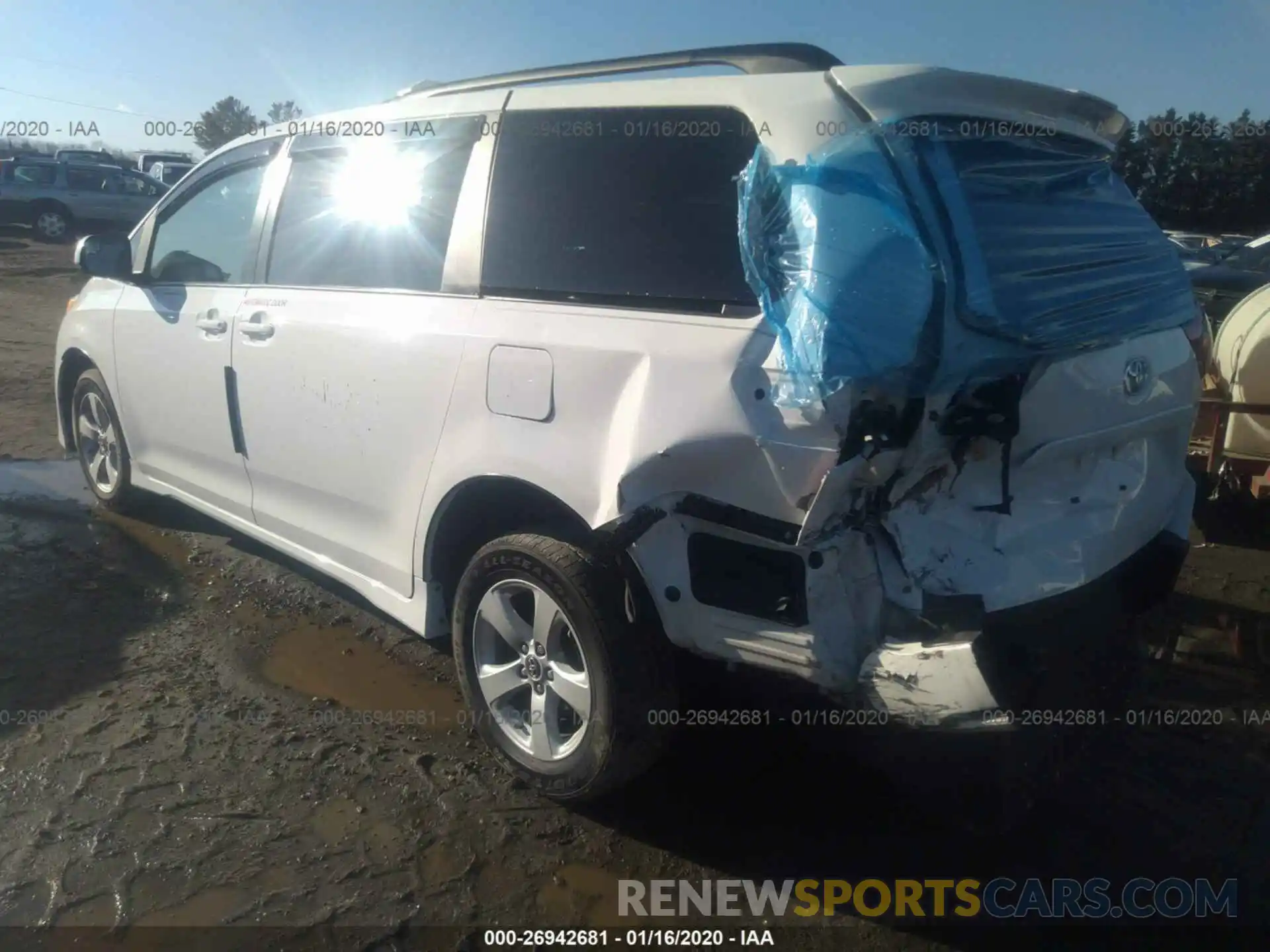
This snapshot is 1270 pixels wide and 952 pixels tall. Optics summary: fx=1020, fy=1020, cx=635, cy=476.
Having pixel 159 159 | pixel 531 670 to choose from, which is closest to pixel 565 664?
pixel 531 670

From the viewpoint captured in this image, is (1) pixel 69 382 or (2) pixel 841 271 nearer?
(2) pixel 841 271

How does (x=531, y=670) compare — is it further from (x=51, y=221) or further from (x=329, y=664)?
(x=51, y=221)

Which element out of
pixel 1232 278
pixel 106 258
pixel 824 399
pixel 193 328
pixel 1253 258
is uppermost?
pixel 106 258

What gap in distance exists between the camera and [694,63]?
9.25 feet

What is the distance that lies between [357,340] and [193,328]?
4.23 ft

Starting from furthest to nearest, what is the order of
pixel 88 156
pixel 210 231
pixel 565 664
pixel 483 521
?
pixel 88 156 → pixel 210 231 → pixel 483 521 → pixel 565 664

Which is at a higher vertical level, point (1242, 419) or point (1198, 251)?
point (1198, 251)

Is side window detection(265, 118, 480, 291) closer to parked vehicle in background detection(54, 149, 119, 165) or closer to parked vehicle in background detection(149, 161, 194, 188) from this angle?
parked vehicle in background detection(54, 149, 119, 165)

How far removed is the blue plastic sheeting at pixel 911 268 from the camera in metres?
2.15

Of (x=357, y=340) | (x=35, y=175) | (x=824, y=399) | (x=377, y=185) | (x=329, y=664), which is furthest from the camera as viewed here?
Answer: (x=35, y=175)

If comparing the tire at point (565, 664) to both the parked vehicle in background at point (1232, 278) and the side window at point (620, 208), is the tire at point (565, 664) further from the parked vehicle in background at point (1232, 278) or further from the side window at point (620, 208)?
the parked vehicle in background at point (1232, 278)

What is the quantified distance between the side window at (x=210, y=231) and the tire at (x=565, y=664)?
1987 mm

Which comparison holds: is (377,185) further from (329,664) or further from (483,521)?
(329,664)

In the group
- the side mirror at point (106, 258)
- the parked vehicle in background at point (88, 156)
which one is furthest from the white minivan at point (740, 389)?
the parked vehicle in background at point (88, 156)
